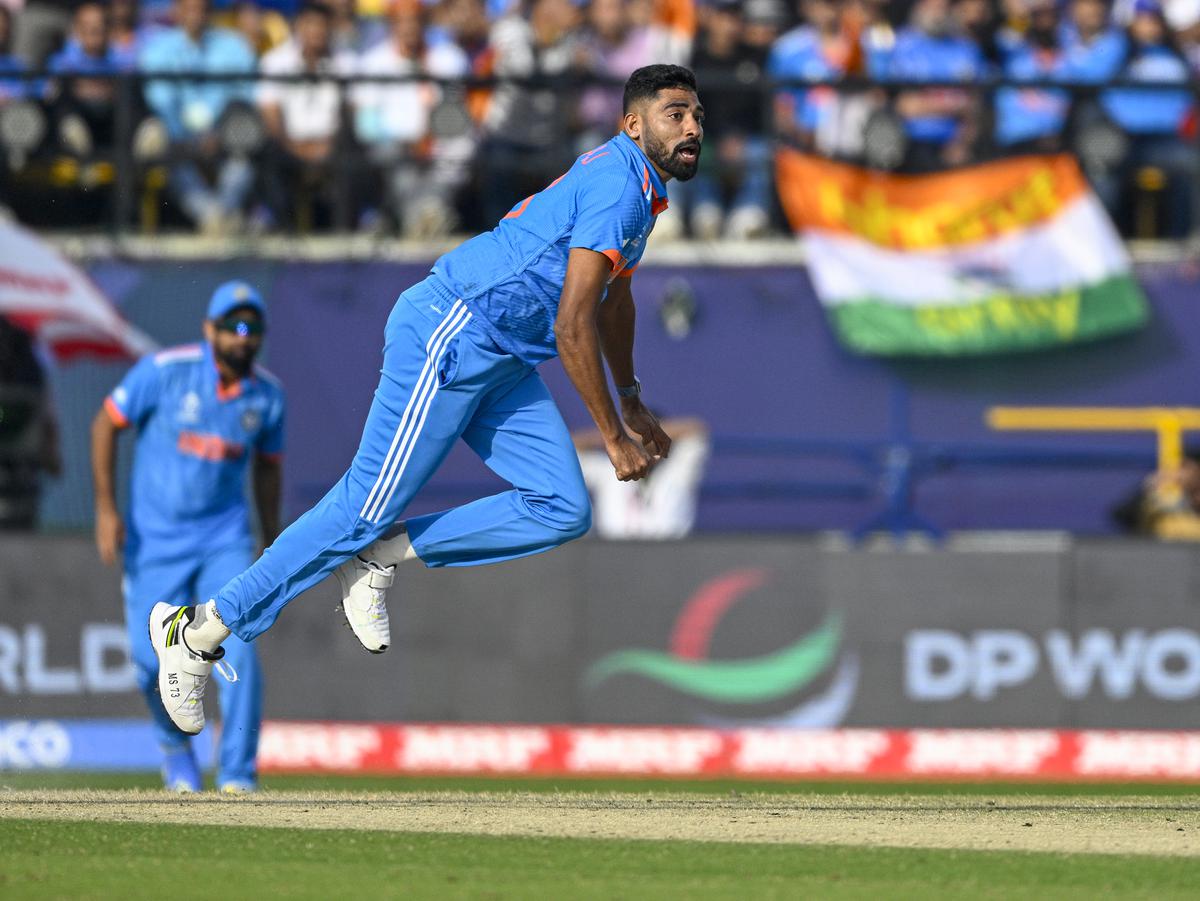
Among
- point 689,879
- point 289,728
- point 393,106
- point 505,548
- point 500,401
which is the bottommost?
point 289,728

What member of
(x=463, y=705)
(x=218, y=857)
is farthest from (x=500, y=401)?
(x=463, y=705)

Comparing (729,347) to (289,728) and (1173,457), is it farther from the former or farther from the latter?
(289,728)

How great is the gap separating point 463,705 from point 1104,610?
388 centimetres

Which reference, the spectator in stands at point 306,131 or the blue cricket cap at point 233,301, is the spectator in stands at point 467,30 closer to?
the spectator in stands at point 306,131

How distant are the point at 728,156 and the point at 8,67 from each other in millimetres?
5119

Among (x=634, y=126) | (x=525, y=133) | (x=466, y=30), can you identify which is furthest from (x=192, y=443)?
(x=466, y=30)

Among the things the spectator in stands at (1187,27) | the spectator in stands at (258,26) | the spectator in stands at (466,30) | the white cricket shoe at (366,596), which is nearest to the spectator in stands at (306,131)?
the spectator in stands at (258,26)

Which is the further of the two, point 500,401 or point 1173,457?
point 1173,457

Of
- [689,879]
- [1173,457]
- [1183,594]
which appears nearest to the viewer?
[689,879]

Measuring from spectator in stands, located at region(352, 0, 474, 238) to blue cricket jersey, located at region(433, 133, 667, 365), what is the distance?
7792 mm

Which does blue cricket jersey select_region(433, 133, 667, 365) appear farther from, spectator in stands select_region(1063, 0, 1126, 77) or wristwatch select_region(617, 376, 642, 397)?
spectator in stands select_region(1063, 0, 1126, 77)

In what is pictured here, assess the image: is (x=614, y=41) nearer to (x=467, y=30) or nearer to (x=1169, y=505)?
(x=467, y=30)

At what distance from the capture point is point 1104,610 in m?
12.8

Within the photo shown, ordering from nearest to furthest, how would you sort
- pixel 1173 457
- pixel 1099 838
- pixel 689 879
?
pixel 689 879
pixel 1099 838
pixel 1173 457
